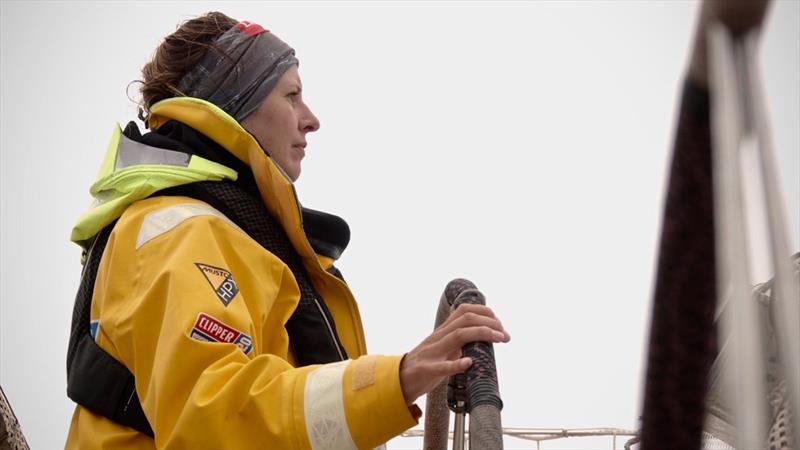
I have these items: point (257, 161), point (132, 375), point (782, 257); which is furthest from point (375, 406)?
point (782, 257)

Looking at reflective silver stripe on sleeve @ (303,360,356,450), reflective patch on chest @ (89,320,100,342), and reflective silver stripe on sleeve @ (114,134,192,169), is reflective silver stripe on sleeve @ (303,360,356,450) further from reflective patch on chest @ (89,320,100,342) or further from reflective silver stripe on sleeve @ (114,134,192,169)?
reflective silver stripe on sleeve @ (114,134,192,169)

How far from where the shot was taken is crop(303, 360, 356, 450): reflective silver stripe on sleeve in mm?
1014

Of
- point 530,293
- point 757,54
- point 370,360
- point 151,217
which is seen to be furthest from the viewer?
point 530,293

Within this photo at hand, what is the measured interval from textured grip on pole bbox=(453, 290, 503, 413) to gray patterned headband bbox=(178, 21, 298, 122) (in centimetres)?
76

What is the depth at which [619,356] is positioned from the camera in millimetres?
6086

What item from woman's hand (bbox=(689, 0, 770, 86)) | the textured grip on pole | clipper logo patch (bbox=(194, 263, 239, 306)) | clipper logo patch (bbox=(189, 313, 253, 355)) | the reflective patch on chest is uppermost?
clipper logo patch (bbox=(194, 263, 239, 306))

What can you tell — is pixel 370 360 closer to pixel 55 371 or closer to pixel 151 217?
pixel 151 217

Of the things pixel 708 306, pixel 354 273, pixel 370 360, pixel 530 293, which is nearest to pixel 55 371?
pixel 354 273

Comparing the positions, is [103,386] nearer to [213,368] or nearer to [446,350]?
[213,368]

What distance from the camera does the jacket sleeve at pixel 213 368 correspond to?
40.0 inches

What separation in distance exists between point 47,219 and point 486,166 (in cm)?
438

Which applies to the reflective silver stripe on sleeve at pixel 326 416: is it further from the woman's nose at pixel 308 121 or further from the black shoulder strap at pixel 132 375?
the woman's nose at pixel 308 121

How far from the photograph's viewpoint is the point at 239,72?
5.39ft

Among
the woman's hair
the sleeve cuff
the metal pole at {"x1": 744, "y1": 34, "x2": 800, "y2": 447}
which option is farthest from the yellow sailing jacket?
the metal pole at {"x1": 744, "y1": 34, "x2": 800, "y2": 447}
